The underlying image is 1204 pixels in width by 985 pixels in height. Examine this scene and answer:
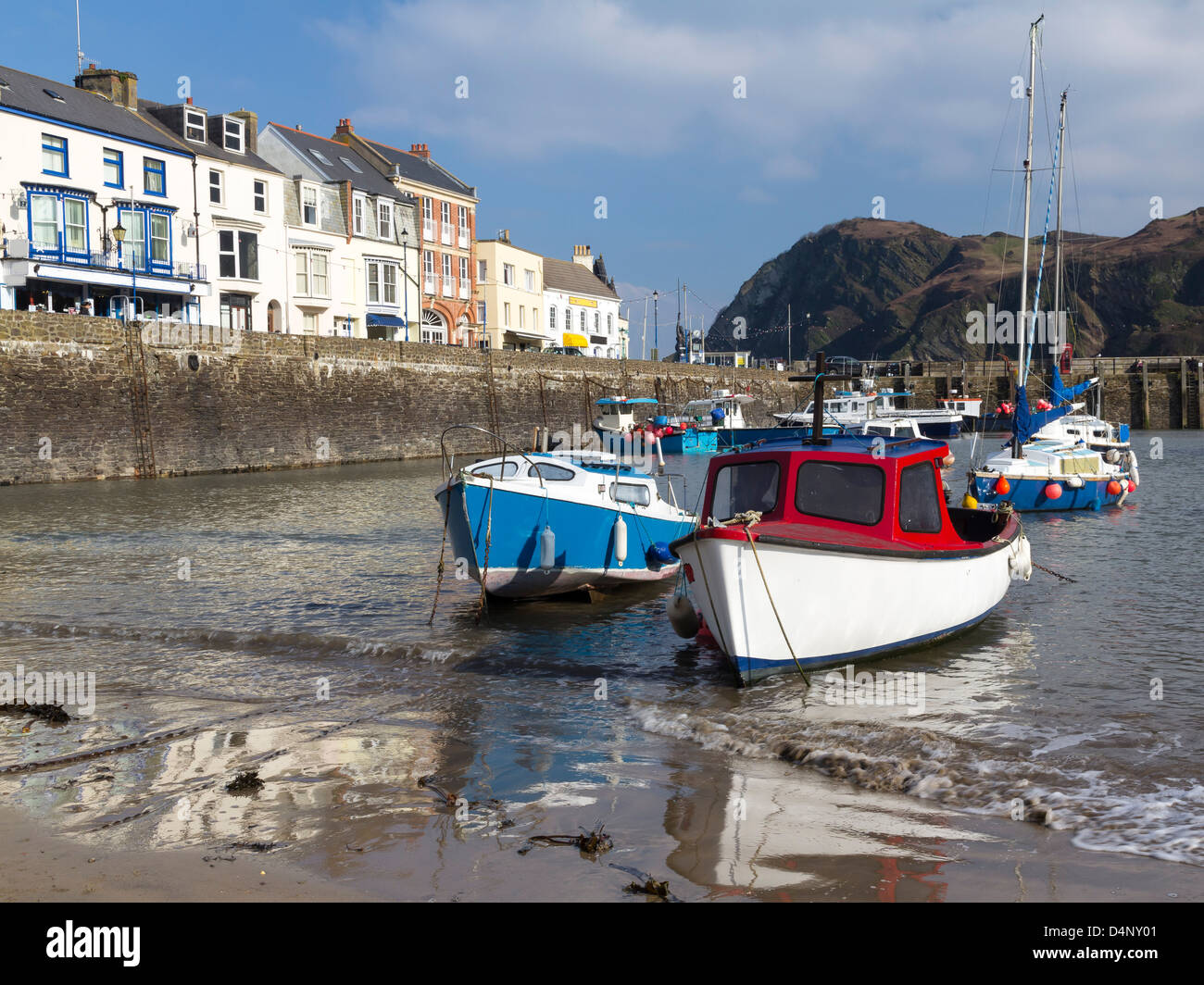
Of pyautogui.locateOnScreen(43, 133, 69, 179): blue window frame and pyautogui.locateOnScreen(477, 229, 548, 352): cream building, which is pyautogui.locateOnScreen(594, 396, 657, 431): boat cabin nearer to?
pyautogui.locateOnScreen(477, 229, 548, 352): cream building

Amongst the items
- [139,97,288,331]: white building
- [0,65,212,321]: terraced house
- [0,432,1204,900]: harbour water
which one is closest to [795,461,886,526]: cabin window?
[0,432,1204,900]: harbour water

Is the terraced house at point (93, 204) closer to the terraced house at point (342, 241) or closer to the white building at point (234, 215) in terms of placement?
the white building at point (234, 215)

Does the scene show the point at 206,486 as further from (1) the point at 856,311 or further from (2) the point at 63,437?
(1) the point at 856,311

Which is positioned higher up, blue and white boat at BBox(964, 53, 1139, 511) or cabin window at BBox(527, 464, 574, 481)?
cabin window at BBox(527, 464, 574, 481)

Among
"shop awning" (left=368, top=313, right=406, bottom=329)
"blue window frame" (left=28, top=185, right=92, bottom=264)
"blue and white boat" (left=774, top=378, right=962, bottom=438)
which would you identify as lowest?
"blue and white boat" (left=774, top=378, right=962, bottom=438)

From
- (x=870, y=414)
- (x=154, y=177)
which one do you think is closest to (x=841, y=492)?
(x=154, y=177)

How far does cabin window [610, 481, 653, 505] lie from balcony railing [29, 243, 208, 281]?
26.7 meters

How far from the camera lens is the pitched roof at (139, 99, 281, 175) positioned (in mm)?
38906

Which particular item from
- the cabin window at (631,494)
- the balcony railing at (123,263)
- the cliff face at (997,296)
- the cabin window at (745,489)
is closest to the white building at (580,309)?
the balcony railing at (123,263)

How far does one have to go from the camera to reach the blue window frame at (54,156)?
3322 centimetres

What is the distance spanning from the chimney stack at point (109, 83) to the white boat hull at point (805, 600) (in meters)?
38.2

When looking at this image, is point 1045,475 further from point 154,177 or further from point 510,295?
point 510,295

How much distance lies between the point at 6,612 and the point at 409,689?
617cm
